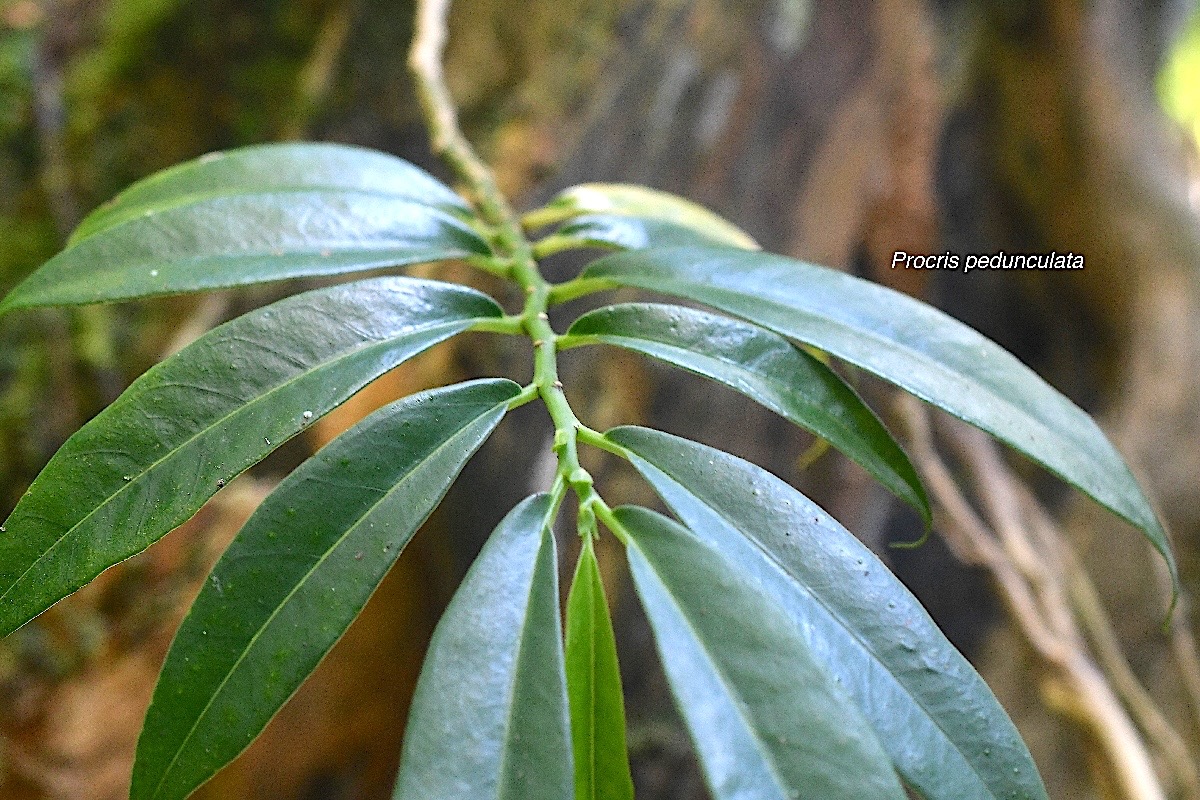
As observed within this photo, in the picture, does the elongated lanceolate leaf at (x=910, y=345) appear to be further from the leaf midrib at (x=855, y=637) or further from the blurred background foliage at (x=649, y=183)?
the blurred background foliage at (x=649, y=183)

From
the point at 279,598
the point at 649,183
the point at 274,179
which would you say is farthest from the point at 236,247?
the point at 649,183

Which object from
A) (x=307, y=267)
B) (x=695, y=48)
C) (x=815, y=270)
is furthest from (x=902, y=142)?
(x=307, y=267)

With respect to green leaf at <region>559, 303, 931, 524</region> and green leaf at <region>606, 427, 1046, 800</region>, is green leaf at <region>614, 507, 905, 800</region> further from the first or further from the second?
green leaf at <region>559, 303, 931, 524</region>

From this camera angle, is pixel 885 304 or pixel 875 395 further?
pixel 875 395

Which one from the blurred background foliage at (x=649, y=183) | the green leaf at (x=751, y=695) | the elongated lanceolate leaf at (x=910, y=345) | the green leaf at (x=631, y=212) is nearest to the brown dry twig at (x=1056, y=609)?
the blurred background foliage at (x=649, y=183)

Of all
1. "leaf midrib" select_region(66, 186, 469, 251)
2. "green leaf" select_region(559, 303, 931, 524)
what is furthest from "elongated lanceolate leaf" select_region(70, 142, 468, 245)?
"green leaf" select_region(559, 303, 931, 524)

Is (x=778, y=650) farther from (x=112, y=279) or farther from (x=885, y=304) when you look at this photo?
(x=112, y=279)
